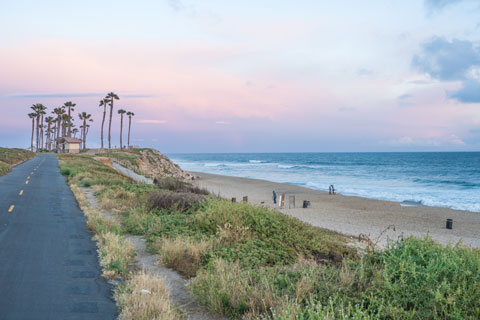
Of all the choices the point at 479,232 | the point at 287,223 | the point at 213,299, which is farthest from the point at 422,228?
the point at 213,299

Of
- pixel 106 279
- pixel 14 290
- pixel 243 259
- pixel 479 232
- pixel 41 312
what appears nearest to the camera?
pixel 41 312

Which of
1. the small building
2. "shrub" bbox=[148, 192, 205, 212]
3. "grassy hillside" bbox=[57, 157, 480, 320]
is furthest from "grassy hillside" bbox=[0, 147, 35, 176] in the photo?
"grassy hillside" bbox=[57, 157, 480, 320]

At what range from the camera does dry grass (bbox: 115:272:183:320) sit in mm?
5324

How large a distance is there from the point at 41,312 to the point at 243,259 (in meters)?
4.04

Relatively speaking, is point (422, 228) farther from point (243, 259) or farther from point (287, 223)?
point (243, 259)

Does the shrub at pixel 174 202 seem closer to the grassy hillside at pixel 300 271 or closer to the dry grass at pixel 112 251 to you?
the grassy hillside at pixel 300 271

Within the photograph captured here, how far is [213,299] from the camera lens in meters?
5.71

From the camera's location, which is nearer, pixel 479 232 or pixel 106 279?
pixel 106 279

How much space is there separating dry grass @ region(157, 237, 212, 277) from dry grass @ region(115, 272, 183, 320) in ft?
4.31

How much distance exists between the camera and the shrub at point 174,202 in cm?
1459

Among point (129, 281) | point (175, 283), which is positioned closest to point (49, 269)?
point (129, 281)

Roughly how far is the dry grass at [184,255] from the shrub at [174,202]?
563 cm

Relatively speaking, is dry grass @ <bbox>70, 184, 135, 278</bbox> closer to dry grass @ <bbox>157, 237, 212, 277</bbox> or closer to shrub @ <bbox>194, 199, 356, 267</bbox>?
dry grass @ <bbox>157, 237, 212, 277</bbox>

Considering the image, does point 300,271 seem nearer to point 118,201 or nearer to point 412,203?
point 118,201
